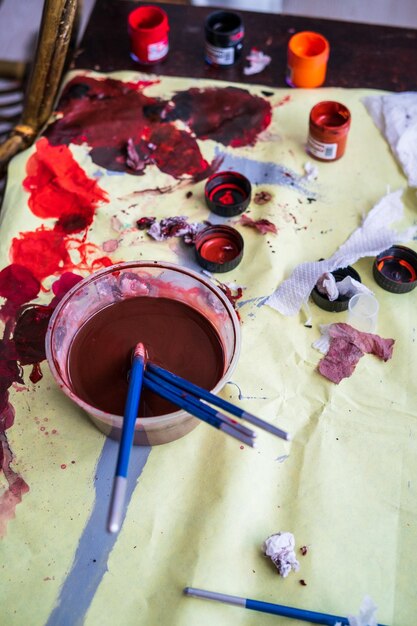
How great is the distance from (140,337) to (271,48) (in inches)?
38.4

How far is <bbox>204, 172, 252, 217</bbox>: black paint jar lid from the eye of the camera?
150 cm

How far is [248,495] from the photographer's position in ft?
3.87

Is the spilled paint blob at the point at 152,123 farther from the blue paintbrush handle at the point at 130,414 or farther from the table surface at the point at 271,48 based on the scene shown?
the blue paintbrush handle at the point at 130,414

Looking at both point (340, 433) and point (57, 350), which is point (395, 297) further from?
point (57, 350)

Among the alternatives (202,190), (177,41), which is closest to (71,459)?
(202,190)

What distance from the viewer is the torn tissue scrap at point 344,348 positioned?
1299 mm

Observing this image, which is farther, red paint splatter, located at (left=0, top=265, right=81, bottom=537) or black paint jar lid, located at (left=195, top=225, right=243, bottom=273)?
black paint jar lid, located at (left=195, top=225, right=243, bottom=273)

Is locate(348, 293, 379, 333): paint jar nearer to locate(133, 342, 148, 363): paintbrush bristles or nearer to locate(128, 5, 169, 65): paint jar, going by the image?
locate(133, 342, 148, 363): paintbrush bristles

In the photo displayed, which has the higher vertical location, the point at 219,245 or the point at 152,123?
the point at 152,123

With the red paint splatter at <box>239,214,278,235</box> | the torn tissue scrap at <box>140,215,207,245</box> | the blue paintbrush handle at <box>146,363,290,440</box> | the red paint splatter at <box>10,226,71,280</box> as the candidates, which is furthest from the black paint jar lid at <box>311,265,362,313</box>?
the red paint splatter at <box>10,226,71,280</box>

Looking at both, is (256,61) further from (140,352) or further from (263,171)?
(140,352)

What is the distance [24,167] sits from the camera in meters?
1.57

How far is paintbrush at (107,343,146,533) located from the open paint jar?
6 cm

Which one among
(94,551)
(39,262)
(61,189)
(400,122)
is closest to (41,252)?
(39,262)
